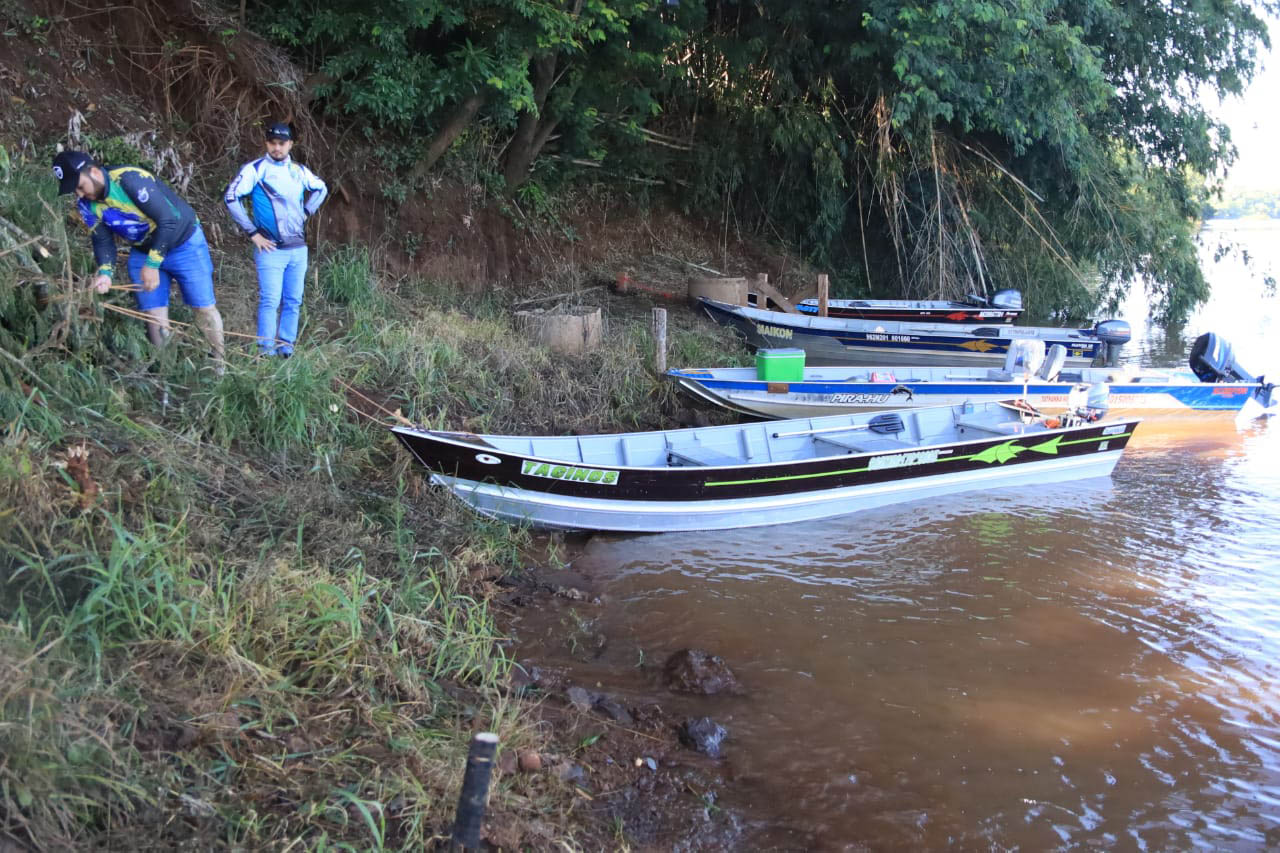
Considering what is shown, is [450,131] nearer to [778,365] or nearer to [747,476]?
[778,365]

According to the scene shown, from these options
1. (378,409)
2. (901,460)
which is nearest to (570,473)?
(378,409)

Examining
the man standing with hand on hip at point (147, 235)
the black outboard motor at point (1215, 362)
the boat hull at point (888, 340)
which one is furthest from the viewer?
the boat hull at point (888, 340)

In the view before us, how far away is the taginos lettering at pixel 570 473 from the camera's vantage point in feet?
21.1

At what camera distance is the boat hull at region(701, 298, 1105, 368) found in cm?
1289

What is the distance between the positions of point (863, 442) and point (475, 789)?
262 inches

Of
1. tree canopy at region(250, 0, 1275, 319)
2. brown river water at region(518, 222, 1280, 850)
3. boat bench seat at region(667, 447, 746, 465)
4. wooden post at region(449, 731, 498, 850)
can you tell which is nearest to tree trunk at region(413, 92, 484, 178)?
tree canopy at region(250, 0, 1275, 319)

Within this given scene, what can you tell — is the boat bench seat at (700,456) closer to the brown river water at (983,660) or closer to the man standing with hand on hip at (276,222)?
the brown river water at (983,660)

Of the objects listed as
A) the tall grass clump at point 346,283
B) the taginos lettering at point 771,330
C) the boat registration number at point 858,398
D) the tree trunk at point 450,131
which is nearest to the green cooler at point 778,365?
the boat registration number at point 858,398

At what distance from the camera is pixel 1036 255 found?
1606cm

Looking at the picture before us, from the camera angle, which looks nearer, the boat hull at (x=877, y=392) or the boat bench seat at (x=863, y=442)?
the boat bench seat at (x=863, y=442)

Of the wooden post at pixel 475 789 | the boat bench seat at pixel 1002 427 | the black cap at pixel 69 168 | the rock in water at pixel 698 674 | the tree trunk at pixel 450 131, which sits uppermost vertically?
the tree trunk at pixel 450 131

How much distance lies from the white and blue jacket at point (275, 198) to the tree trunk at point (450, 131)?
12.8 ft

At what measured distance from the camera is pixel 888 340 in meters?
13.2

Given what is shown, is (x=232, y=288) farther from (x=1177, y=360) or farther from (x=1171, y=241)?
(x=1171, y=241)
